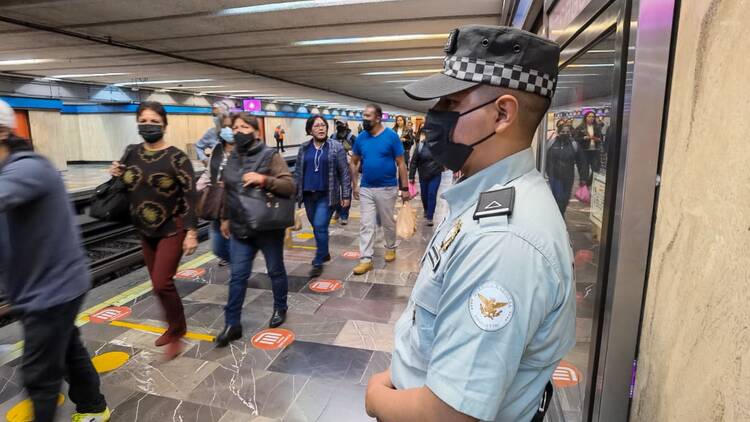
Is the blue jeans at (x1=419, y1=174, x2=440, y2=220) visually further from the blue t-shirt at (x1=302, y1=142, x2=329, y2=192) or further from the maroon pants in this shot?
the maroon pants

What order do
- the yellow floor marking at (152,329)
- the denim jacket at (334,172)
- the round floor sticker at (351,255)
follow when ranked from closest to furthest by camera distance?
the yellow floor marking at (152,329) < the denim jacket at (334,172) < the round floor sticker at (351,255)

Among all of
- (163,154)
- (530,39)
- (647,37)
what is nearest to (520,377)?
(530,39)

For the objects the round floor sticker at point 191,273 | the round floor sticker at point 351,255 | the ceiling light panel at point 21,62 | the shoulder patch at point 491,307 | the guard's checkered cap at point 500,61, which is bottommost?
the round floor sticker at point 351,255

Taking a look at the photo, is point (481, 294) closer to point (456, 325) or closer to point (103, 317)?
point (456, 325)

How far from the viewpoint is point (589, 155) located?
1892 millimetres

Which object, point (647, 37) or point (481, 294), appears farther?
point (647, 37)

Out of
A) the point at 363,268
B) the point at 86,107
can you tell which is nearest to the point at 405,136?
the point at 363,268

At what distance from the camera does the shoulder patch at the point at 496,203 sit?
0.93 meters

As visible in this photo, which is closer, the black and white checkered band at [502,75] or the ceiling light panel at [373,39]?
the black and white checkered band at [502,75]

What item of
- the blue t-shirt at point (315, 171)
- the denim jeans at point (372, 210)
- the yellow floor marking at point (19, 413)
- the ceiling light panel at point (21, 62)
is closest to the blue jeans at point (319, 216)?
the blue t-shirt at point (315, 171)

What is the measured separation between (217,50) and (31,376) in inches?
335

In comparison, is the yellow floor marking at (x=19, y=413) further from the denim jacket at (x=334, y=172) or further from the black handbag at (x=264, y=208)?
the denim jacket at (x=334, y=172)

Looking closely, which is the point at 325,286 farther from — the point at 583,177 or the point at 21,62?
the point at 21,62

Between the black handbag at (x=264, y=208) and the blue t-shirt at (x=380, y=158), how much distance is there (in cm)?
173
